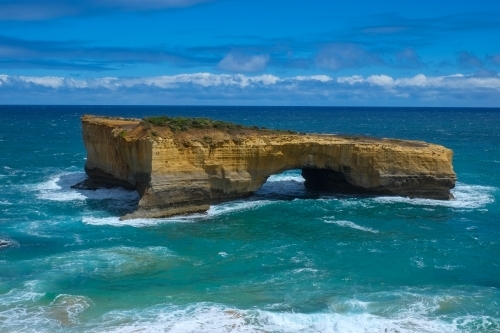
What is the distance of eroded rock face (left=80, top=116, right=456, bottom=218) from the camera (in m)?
38.2

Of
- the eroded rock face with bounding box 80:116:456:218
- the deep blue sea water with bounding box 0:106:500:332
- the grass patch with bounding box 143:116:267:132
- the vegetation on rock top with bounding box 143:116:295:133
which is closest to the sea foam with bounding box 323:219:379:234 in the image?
the deep blue sea water with bounding box 0:106:500:332

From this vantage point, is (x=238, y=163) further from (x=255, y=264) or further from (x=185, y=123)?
(x=255, y=264)

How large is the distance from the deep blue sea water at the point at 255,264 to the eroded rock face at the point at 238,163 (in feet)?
4.88

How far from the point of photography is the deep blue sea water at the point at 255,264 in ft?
75.4

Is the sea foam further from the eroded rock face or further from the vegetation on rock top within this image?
the vegetation on rock top

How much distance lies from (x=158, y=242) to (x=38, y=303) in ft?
30.5

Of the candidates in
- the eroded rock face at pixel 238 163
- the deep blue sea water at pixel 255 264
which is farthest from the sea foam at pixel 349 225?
the eroded rock face at pixel 238 163

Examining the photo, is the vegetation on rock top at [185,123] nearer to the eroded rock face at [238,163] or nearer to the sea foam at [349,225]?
the eroded rock face at [238,163]

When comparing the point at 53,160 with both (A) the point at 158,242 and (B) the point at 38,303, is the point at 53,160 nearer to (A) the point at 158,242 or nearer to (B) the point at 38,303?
(A) the point at 158,242

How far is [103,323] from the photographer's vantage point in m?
22.3

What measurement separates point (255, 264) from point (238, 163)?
41.9 feet

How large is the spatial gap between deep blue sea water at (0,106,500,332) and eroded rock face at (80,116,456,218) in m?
1.49

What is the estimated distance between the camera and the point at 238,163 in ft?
134

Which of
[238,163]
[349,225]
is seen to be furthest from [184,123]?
[349,225]
